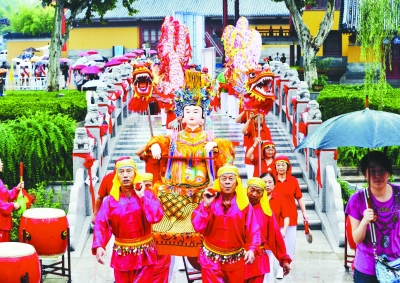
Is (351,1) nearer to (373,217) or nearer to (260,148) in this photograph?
(260,148)

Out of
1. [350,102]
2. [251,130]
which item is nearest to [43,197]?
[251,130]

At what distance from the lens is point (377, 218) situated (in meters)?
6.71

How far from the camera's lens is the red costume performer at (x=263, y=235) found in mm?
8461

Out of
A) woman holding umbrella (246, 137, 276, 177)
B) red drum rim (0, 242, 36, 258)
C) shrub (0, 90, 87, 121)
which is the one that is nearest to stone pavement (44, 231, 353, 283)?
woman holding umbrella (246, 137, 276, 177)

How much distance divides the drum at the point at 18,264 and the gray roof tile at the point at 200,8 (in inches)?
1367

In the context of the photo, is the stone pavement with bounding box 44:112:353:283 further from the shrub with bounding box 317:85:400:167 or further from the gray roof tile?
the gray roof tile

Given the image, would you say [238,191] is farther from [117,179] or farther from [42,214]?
[42,214]

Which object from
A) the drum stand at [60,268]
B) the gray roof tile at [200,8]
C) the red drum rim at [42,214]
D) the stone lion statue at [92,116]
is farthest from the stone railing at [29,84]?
the red drum rim at [42,214]

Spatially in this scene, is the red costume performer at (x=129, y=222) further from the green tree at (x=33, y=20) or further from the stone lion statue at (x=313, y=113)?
the green tree at (x=33, y=20)

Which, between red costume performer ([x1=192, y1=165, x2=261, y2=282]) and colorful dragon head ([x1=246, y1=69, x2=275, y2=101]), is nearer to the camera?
red costume performer ([x1=192, y1=165, x2=261, y2=282])

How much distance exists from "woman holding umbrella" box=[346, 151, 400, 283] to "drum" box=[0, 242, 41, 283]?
345cm

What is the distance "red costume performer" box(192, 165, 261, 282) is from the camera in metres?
8.05

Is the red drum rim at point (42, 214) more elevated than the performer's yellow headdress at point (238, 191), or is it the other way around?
the performer's yellow headdress at point (238, 191)

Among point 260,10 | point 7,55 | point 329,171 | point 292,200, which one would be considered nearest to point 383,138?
point 292,200
